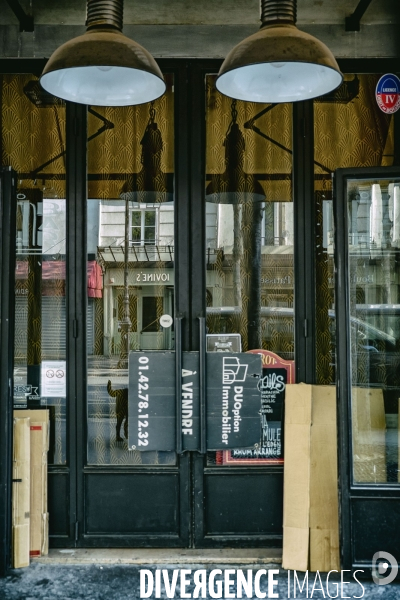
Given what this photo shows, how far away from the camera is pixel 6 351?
14.0 ft

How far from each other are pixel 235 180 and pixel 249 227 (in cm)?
38

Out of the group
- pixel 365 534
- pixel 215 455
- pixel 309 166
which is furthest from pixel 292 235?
pixel 365 534

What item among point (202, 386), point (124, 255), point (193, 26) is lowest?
point (202, 386)

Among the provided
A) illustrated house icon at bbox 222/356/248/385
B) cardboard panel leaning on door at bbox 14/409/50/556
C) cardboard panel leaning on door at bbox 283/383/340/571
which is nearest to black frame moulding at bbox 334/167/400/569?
cardboard panel leaning on door at bbox 283/383/340/571

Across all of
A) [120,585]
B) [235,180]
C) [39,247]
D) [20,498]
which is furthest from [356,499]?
[39,247]

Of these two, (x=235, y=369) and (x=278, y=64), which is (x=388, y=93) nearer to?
(x=278, y=64)

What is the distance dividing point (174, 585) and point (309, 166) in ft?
10.4

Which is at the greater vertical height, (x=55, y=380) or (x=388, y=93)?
(x=388, y=93)

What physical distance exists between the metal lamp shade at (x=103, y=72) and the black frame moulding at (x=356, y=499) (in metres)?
1.62

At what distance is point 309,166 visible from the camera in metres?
4.80

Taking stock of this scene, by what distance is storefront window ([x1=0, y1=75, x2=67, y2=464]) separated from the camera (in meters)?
4.78

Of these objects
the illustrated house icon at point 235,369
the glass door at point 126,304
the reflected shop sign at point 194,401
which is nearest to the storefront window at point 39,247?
the glass door at point 126,304

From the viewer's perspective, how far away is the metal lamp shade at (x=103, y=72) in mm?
2928

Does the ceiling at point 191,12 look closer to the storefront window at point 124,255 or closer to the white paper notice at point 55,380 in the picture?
the storefront window at point 124,255
